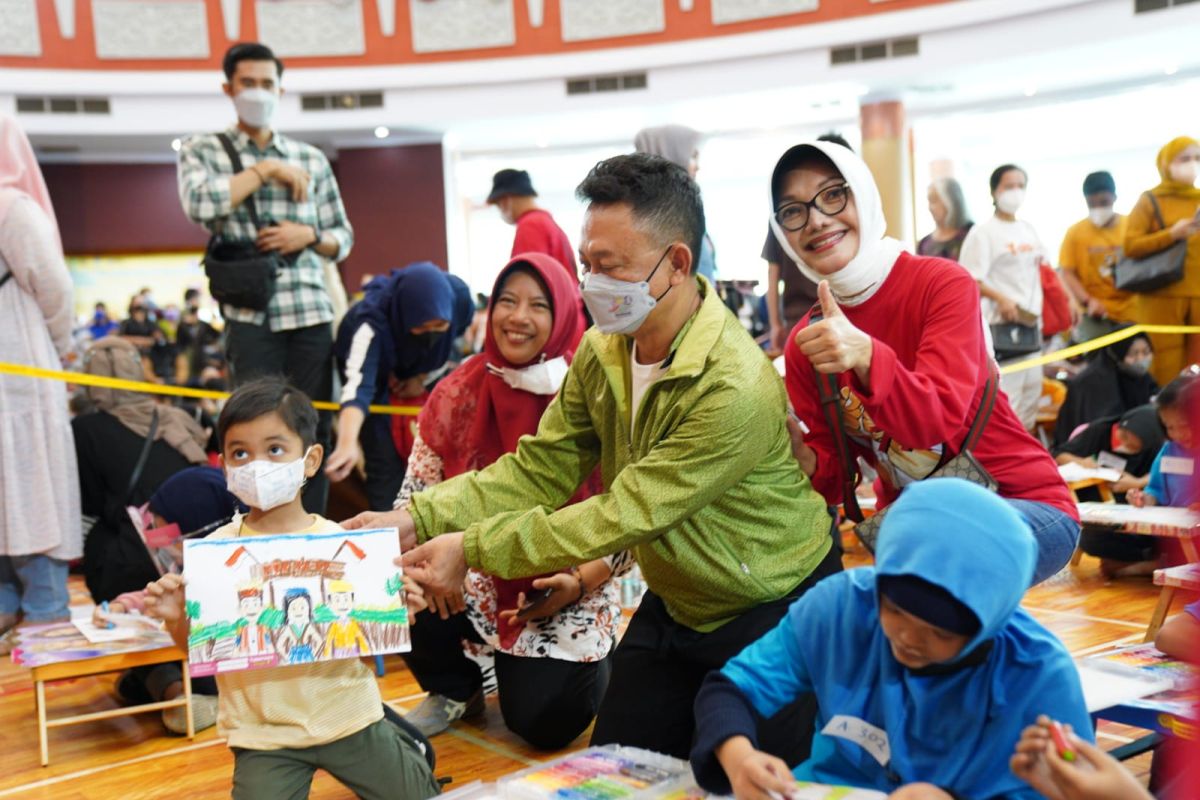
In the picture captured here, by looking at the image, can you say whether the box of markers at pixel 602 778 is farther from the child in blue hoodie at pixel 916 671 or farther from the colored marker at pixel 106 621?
the colored marker at pixel 106 621

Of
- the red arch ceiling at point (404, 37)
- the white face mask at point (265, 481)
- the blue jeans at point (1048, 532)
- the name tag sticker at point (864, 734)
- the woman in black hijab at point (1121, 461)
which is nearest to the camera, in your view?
the name tag sticker at point (864, 734)

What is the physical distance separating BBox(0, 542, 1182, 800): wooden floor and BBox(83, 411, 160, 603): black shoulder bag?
36 cm

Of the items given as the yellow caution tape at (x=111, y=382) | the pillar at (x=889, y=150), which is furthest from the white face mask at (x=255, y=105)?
the pillar at (x=889, y=150)

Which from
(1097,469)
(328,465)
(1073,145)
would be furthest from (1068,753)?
(1073,145)


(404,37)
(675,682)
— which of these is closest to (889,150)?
(404,37)

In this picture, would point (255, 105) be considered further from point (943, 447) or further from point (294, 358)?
point (943, 447)

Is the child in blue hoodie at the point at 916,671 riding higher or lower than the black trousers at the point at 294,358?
lower

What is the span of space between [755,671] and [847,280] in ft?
3.03

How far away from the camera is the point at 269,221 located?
444 centimetres

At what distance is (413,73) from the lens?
13.7 metres

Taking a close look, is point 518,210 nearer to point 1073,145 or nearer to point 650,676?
point 650,676

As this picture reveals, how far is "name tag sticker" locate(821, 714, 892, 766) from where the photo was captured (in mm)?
1635

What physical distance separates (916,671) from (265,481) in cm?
140

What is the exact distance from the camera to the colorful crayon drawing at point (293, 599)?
7.11ft
